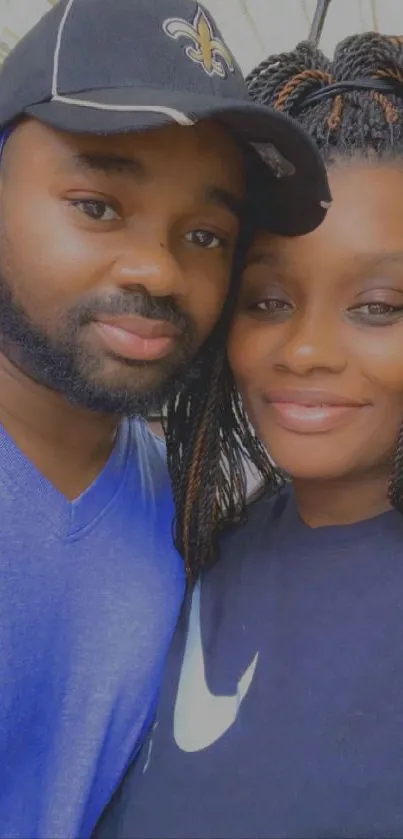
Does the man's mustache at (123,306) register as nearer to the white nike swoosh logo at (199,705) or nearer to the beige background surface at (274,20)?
the white nike swoosh logo at (199,705)

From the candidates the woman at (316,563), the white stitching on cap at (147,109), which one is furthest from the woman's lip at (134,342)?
the white stitching on cap at (147,109)

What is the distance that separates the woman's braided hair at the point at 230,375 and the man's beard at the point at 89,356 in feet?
0.44

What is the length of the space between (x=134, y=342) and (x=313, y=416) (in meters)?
0.24

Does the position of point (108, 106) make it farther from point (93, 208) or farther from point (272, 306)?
point (272, 306)

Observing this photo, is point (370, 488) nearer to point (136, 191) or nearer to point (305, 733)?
point (305, 733)

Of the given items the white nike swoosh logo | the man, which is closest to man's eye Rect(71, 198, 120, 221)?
the man

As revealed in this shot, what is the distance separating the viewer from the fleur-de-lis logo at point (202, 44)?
914mm

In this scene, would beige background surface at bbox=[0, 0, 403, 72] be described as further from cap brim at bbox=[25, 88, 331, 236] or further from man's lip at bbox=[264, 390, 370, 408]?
man's lip at bbox=[264, 390, 370, 408]

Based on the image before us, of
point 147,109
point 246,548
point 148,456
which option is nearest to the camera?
point 147,109

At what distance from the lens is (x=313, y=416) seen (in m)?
0.93

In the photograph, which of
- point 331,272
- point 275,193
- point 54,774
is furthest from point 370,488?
point 54,774

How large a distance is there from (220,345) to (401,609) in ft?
1.47

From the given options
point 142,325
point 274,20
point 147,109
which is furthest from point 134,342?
point 274,20

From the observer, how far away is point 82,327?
91 centimetres
